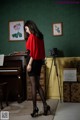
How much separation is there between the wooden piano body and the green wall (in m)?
0.58

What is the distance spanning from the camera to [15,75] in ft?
14.7

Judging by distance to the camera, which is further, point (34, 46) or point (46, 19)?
point (46, 19)

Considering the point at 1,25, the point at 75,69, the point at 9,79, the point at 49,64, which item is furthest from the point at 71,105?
the point at 1,25

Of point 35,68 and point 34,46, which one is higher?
point 34,46

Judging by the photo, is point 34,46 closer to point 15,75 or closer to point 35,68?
point 35,68

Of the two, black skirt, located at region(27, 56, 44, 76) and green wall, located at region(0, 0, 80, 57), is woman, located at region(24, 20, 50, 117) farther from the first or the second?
green wall, located at region(0, 0, 80, 57)

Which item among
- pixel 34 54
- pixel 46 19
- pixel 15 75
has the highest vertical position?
pixel 46 19

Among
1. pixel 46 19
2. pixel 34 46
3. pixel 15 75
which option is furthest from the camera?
pixel 46 19

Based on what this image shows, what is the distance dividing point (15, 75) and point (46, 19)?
1.58 m

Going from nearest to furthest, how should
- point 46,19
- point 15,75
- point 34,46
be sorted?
point 34,46, point 15,75, point 46,19

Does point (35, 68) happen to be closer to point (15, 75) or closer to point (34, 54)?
point (34, 54)

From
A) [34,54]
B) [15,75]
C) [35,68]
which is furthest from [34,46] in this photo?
[15,75]

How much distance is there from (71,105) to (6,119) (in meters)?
1.46

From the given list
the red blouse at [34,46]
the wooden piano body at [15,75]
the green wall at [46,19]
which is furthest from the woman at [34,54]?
the green wall at [46,19]
